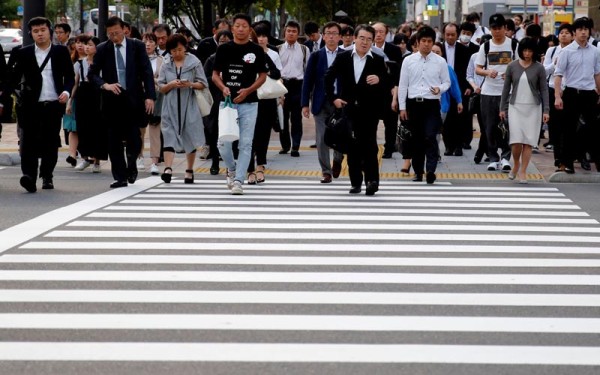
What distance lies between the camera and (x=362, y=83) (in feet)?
45.5

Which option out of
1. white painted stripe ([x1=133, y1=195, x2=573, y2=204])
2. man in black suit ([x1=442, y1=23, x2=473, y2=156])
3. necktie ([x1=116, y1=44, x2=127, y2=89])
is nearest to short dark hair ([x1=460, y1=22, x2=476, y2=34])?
man in black suit ([x1=442, y1=23, x2=473, y2=156])

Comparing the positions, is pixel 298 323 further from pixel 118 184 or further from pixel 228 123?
pixel 118 184

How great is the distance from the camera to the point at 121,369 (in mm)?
6051

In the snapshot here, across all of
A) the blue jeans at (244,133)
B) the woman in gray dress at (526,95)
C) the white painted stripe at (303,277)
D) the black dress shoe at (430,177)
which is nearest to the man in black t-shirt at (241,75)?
the blue jeans at (244,133)

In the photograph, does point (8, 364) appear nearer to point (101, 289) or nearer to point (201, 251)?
point (101, 289)

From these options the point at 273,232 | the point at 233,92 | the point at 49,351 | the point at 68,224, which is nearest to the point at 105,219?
the point at 68,224

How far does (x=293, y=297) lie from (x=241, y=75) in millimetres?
6439

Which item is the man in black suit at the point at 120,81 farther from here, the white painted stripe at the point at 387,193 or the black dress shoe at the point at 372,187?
the black dress shoe at the point at 372,187

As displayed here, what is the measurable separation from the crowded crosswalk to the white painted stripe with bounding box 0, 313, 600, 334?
0.02 m

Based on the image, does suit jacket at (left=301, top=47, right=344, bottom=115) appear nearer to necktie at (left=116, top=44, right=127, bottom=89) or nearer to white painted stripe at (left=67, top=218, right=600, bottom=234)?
necktie at (left=116, top=44, right=127, bottom=89)

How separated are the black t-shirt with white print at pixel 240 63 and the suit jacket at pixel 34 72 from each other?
5.46 feet

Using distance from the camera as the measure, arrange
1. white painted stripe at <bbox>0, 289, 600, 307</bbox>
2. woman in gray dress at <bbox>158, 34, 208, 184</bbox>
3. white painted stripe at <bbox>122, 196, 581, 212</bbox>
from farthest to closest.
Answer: woman in gray dress at <bbox>158, 34, 208, 184</bbox>, white painted stripe at <bbox>122, 196, 581, 212</bbox>, white painted stripe at <bbox>0, 289, 600, 307</bbox>

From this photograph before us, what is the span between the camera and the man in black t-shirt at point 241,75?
13.9 metres

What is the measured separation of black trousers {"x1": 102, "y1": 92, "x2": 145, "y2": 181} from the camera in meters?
14.5
